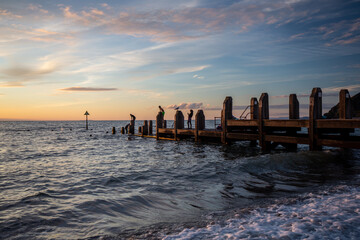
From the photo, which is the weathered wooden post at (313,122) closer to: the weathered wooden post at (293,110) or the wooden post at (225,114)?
the weathered wooden post at (293,110)

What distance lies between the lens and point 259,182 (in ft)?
26.6

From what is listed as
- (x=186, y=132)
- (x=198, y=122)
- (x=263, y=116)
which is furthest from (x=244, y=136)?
(x=186, y=132)

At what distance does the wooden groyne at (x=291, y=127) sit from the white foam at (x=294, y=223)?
5.81 m

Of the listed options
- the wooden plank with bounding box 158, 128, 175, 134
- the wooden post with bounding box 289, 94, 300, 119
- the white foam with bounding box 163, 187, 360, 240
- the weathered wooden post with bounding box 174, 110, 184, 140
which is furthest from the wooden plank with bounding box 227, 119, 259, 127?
the white foam with bounding box 163, 187, 360, 240

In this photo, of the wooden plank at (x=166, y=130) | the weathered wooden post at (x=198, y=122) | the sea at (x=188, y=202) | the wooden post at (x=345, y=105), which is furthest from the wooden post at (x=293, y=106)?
the wooden plank at (x=166, y=130)

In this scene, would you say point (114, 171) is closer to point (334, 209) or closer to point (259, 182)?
point (259, 182)

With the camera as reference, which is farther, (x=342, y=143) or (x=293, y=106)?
(x=293, y=106)

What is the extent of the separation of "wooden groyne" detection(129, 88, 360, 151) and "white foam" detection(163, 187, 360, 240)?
581 cm

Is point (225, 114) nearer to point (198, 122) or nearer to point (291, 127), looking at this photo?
point (198, 122)

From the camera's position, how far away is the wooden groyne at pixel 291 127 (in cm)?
1089

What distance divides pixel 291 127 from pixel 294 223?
37.6ft

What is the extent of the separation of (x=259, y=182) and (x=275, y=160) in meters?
3.86

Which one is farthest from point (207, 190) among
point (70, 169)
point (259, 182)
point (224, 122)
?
point (224, 122)

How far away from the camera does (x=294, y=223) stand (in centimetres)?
440
